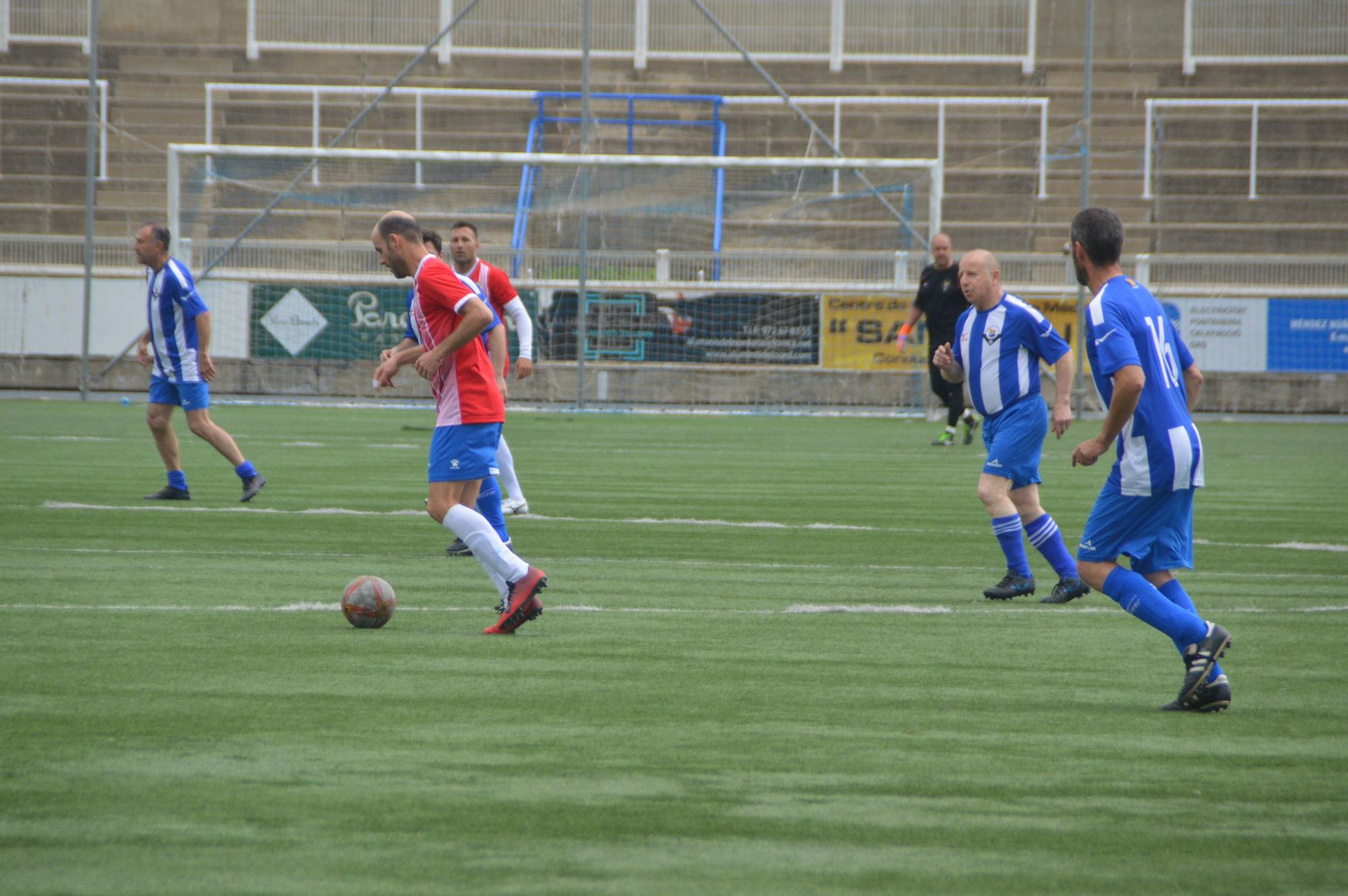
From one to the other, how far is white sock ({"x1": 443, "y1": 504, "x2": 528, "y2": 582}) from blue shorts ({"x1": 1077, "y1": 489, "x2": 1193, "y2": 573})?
2.27 metres

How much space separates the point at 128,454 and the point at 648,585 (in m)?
8.93

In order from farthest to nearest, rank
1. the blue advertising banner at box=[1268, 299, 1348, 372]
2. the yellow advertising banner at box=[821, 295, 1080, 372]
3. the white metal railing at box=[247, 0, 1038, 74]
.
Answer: the white metal railing at box=[247, 0, 1038, 74] < the yellow advertising banner at box=[821, 295, 1080, 372] < the blue advertising banner at box=[1268, 299, 1348, 372]

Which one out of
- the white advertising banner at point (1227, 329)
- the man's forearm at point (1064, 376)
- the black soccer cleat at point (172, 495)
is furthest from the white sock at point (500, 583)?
the white advertising banner at point (1227, 329)

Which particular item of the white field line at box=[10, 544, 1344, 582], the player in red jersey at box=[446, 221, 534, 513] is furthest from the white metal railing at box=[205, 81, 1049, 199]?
the white field line at box=[10, 544, 1344, 582]

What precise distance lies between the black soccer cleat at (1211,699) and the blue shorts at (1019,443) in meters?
2.88

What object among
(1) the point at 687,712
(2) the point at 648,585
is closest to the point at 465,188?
(2) the point at 648,585

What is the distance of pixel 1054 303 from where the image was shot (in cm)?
2470

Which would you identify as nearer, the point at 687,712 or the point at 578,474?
the point at 687,712

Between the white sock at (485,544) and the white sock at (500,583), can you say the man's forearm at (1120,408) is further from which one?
the white sock at (500,583)

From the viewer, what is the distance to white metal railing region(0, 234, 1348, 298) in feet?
79.9

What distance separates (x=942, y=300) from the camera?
17.5 m

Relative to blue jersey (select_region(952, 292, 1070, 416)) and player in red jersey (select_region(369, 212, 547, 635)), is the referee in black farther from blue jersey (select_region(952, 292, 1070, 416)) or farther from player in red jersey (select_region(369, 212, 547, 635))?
player in red jersey (select_region(369, 212, 547, 635))

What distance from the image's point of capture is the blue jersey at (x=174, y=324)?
11.5 metres

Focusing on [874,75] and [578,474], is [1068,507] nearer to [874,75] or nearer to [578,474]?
[578,474]
